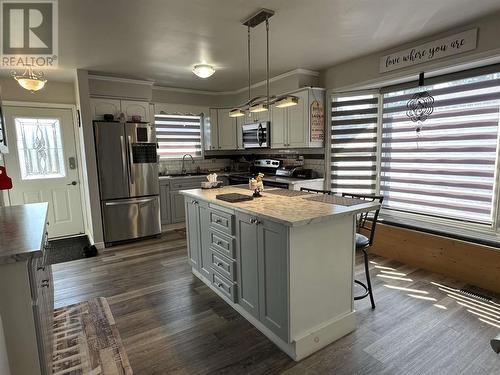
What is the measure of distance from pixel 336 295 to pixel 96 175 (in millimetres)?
3650

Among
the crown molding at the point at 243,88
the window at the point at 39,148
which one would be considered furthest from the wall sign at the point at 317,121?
the window at the point at 39,148

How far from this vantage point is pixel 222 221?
98.7 inches

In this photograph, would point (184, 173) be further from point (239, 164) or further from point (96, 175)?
point (96, 175)

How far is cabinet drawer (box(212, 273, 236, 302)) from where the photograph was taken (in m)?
2.49

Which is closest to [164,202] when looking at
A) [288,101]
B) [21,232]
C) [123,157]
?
[123,157]

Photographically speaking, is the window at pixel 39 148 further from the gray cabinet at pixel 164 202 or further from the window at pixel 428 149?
the window at pixel 428 149

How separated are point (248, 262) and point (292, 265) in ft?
1.56

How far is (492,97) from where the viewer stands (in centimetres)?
291

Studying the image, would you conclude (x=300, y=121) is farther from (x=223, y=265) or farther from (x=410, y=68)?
(x=223, y=265)

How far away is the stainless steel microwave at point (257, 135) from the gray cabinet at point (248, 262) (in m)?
2.80

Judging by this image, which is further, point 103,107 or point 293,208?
point 103,107

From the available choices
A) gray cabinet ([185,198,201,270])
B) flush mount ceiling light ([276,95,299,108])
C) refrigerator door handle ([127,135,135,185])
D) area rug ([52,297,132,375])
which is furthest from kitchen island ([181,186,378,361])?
refrigerator door handle ([127,135,135,185])

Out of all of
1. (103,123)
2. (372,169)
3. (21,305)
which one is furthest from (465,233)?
(103,123)

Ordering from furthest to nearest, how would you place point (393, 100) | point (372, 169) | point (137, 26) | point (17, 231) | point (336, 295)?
point (372, 169) < point (393, 100) < point (137, 26) < point (336, 295) < point (17, 231)
